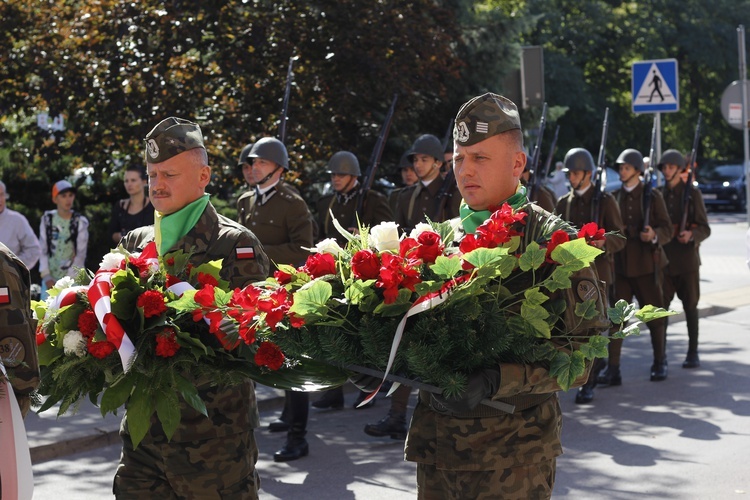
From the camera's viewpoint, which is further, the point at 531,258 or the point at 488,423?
the point at 488,423

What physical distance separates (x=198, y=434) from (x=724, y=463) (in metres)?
4.21

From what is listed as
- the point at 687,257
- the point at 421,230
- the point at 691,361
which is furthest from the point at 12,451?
the point at 687,257

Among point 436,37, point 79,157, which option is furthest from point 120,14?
point 436,37

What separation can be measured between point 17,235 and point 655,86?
783cm

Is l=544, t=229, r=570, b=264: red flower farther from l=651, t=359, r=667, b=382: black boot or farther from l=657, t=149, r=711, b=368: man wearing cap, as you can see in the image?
l=657, t=149, r=711, b=368: man wearing cap

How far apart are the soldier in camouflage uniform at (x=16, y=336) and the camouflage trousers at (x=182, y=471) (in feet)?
2.17

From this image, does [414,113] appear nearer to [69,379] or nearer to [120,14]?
[120,14]

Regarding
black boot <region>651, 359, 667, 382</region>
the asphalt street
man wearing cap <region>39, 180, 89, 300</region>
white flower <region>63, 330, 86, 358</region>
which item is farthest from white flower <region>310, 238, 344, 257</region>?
man wearing cap <region>39, 180, 89, 300</region>

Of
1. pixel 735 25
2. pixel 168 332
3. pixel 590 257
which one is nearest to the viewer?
pixel 590 257

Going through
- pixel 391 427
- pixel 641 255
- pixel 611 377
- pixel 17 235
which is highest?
pixel 17 235

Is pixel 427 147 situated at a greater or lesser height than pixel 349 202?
greater

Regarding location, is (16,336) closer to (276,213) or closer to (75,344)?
(75,344)

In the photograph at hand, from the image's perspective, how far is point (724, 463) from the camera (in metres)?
7.26

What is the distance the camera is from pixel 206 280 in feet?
12.8
